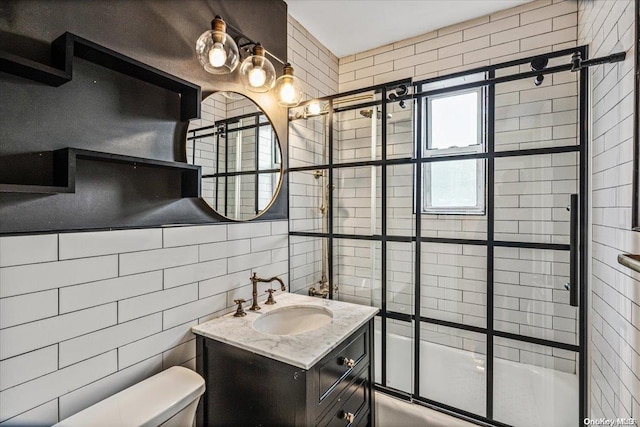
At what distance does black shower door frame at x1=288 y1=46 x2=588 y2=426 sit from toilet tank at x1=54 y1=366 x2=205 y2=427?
96 cm

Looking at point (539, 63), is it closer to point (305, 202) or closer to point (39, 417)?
point (305, 202)

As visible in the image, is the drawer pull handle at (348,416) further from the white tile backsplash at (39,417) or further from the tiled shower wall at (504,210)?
the white tile backsplash at (39,417)

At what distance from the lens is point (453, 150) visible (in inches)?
79.4

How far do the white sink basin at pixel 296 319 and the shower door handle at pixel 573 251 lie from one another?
113 cm

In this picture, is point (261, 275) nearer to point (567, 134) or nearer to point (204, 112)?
point (204, 112)

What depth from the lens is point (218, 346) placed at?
1.27m

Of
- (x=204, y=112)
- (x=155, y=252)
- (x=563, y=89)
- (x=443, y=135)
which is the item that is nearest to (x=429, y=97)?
(x=443, y=135)

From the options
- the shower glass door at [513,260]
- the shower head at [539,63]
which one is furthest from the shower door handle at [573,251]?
the shower head at [539,63]

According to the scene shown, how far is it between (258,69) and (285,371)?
1.32m

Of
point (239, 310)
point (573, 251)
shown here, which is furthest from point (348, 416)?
point (573, 251)

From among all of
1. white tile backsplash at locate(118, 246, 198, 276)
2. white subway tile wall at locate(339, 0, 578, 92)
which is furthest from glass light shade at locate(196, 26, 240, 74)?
white subway tile wall at locate(339, 0, 578, 92)

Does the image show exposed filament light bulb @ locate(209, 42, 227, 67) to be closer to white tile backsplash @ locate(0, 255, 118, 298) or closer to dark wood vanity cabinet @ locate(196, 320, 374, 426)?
white tile backsplash @ locate(0, 255, 118, 298)

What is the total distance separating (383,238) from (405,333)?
56cm

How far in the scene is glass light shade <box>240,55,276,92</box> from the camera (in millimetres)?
1449
